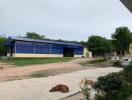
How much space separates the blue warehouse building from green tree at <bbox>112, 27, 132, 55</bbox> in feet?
33.7

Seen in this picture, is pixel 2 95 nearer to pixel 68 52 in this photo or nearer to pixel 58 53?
pixel 58 53

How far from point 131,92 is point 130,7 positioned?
3399 millimetres

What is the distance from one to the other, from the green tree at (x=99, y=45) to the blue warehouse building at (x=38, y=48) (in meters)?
4.09

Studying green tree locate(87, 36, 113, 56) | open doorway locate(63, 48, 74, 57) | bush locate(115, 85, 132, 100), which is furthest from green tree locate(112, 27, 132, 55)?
bush locate(115, 85, 132, 100)

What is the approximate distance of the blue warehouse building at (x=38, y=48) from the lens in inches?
2122

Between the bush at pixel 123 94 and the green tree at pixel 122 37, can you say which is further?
the green tree at pixel 122 37

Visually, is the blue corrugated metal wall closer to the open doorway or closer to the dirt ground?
the open doorway

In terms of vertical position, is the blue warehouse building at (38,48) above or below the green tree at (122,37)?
below

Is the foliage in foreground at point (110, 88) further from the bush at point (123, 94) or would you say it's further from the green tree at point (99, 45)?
the green tree at point (99, 45)

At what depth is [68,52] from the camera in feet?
221

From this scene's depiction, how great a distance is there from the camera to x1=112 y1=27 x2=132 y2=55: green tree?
190 ft

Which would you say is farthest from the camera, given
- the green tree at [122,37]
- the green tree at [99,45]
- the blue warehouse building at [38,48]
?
the green tree at [99,45]

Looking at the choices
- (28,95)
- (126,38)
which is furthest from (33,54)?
(28,95)

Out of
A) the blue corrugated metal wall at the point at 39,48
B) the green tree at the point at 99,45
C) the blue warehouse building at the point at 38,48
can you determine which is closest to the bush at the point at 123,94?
the blue warehouse building at the point at 38,48
